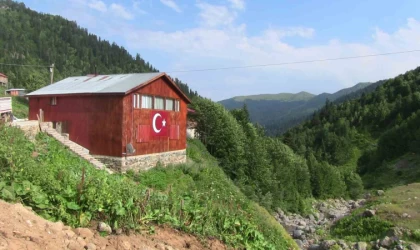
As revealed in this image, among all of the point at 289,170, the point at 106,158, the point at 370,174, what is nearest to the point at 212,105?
the point at 289,170

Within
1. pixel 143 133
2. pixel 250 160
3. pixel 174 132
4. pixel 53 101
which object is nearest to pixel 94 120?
pixel 143 133

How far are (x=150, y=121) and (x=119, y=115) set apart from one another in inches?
118

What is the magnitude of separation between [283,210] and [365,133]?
6356 cm

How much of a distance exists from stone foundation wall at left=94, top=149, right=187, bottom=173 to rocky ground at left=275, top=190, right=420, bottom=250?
12.0 metres

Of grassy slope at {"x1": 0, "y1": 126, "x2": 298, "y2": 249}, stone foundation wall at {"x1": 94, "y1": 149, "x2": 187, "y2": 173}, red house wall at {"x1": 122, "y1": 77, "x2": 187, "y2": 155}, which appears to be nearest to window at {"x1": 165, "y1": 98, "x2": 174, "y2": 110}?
red house wall at {"x1": 122, "y1": 77, "x2": 187, "y2": 155}

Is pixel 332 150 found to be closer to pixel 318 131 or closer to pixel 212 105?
pixel 318 131

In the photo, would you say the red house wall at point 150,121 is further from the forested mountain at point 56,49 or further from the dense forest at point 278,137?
the forested mountain at point 56,49

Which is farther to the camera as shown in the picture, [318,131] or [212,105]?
[318,131]

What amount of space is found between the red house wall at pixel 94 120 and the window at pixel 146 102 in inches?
83.4

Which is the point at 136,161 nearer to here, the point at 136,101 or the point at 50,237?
the point at 136,101

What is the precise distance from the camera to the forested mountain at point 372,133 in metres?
65.7

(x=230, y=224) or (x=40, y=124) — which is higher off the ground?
(x=40, y=124)

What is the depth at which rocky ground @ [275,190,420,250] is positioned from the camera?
22828mm

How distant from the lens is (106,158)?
2266 centimetres
